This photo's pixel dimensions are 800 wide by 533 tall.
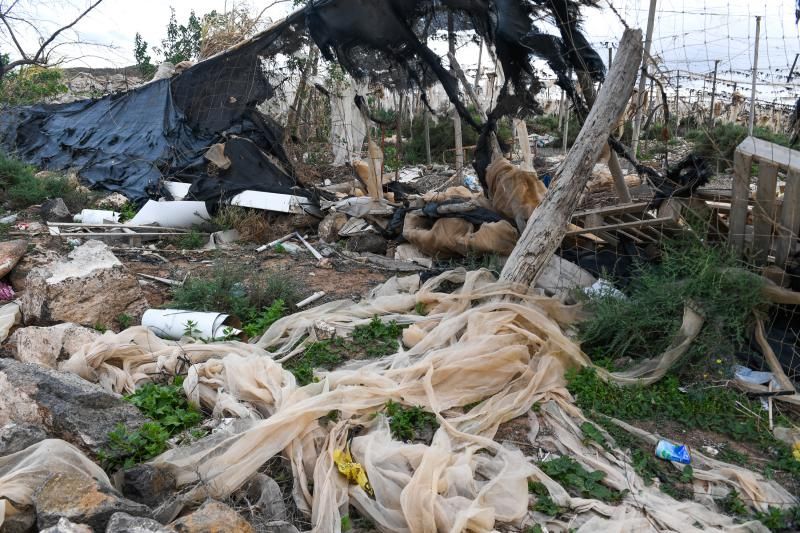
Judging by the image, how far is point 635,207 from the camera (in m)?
5.20

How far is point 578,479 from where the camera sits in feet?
9.05

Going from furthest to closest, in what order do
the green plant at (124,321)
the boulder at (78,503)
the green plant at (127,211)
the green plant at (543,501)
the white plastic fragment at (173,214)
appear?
1. the green plant at (127,211)
2. the white plastic fragment at (173,214)
3. the green plant at (124,321)
4. the green plant at (543,501)
5. the boulder at (78,503)

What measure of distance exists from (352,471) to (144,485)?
812 millimetres

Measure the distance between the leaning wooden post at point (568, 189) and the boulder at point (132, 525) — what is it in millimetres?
2840

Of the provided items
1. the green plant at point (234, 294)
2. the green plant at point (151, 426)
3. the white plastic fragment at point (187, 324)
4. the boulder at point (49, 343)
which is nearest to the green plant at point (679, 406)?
the green plant at point (151, 426)

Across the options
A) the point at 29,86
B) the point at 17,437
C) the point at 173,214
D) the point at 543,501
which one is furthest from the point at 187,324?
the point at 29,86

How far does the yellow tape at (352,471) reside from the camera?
2645 mm

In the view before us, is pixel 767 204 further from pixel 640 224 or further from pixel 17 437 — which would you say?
pixel 17 437

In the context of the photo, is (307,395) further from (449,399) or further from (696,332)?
(696,332)

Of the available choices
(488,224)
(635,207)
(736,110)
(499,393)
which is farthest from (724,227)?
(736,110)

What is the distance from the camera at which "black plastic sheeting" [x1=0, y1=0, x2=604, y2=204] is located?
5.33 metres

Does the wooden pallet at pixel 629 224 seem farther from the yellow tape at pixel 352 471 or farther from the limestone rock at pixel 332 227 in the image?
the yellow tape at pixel 352 471

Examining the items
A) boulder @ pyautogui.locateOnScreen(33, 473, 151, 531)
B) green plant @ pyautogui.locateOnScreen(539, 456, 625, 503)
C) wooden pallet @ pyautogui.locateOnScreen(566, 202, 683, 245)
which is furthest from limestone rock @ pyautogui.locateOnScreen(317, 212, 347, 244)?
boulder @ pyautogui.locateOnScreen(33, 473, 151, 531)

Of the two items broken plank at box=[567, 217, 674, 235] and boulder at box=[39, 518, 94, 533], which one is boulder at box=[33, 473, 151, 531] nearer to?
boulder at box=[39, 518, 94, 533]
